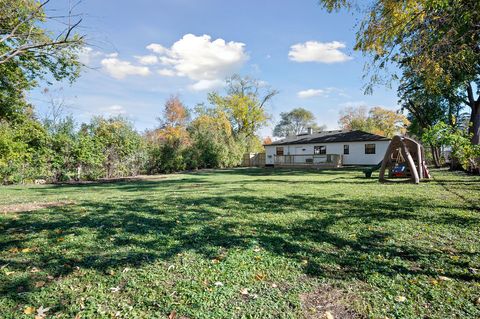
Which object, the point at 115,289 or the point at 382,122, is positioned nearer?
the point at 115,289

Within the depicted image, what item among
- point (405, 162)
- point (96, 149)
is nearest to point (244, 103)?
point (96, 149)

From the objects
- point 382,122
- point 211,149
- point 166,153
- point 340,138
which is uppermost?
point 382,122

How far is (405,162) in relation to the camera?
1271cm

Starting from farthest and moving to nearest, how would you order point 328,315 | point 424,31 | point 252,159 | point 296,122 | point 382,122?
1. point 296,122
2. point 382,122
3. point 252,159
4. point 424,31
5. point 328,315

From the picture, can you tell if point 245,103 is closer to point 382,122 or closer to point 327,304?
point 382,122

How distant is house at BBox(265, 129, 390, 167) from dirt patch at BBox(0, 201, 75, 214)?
75.7 ft

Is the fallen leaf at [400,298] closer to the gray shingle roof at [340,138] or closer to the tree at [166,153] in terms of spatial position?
the tree at [166,153]

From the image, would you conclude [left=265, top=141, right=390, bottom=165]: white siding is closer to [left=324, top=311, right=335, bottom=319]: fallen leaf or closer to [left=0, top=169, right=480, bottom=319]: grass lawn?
[left=0, top=169, right=480, bottom=319]: grass lawn

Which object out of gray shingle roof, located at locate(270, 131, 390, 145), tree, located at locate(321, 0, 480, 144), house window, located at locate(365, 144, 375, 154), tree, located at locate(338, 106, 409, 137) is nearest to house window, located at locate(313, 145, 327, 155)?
gray shingle roof, located at locate(270, 131, 390, 145)

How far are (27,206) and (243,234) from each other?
5712 millimetres

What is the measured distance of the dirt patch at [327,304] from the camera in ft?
7.39

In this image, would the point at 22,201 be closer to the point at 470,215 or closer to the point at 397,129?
the point at 470,215

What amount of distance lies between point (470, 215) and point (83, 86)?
15.7 meters

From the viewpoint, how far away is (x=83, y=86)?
13.9m
